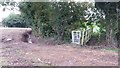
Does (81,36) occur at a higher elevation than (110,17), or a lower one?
lower

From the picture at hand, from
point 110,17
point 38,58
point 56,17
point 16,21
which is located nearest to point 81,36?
point 56,17

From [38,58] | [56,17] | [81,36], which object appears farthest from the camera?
[56,17]

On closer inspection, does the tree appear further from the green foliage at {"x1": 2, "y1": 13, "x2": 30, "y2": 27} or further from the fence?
the green foliage at {"x1": 2, "y1": 13, "x2": 30, "y2": 27}

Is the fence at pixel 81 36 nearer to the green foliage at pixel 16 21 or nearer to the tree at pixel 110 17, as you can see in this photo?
the tree at pixel 110 17

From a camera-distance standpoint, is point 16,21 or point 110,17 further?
point 110,17

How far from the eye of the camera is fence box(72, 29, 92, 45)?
3.35 m

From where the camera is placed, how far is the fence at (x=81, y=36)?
132 inches

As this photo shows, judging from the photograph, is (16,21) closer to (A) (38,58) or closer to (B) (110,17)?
(A) (38,58)

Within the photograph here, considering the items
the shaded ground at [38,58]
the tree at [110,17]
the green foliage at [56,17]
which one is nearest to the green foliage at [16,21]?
the green foliage at [56,17]

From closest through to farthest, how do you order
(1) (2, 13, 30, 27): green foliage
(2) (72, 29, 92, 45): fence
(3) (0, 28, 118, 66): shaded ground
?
(3) (0, 28, 118, 66): shaded ground < (1) (2, 13, 30, 27): green foliage < (2) (72, 29, 92, 45): fence

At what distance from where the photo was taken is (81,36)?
11.2ft

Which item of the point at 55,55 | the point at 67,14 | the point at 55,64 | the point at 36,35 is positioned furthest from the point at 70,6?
the point at 55,64

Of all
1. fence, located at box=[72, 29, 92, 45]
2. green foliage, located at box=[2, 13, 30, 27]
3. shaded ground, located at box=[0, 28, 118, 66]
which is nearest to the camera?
shaded ground, located at box=[0, 28, 118, 66]

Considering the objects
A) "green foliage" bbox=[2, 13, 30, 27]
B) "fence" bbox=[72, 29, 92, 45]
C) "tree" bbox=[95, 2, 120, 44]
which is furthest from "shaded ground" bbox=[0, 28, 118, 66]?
"tree" bbox=[95, 2, 120, 44]
